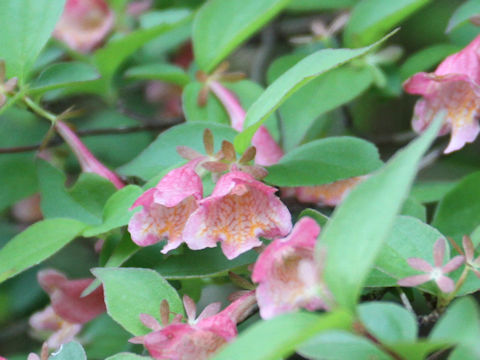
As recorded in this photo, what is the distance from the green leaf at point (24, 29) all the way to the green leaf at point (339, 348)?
424mm

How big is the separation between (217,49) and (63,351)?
395 millimetres

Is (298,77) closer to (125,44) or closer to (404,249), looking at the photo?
(404,249)

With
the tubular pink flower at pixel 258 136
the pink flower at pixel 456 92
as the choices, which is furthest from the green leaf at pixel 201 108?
the pink flower at pixel 456 92

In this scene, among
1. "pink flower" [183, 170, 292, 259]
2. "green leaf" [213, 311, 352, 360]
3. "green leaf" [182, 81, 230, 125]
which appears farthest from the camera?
"green leaf" [182, 81, 230, 125]

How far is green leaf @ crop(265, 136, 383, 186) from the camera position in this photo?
635 millimetres

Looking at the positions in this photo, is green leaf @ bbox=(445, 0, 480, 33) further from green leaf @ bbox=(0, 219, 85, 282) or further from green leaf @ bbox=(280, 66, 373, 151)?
green leaf @ bbox=(0, 219, 85, 282)

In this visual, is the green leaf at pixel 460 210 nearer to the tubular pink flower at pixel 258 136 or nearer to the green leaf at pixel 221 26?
the tubular pink flower at pixel 258 136

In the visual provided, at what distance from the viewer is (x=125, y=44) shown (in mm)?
865

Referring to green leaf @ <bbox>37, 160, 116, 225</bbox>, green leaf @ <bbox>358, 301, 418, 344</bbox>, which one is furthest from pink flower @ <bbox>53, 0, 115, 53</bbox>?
green leaf @ <bbox>358, 301, 418, 344</bbox>

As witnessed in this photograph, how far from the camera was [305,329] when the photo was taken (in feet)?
1.16

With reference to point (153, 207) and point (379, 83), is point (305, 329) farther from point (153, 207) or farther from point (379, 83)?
point (379, 83)

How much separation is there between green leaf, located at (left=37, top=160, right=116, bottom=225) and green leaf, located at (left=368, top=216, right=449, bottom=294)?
283 mm

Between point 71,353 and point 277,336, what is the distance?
0.81 ft

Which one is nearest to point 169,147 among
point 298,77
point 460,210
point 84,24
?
point 298,77
